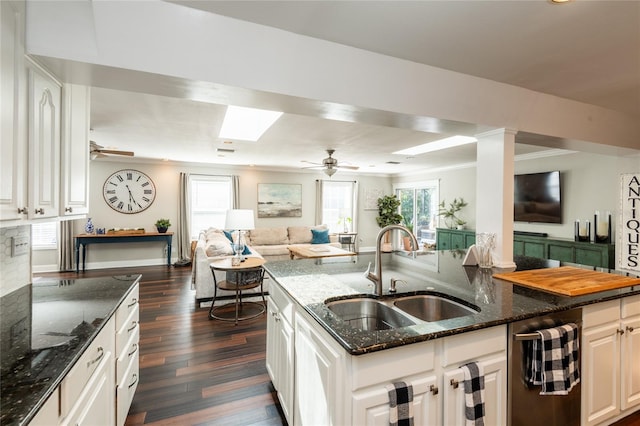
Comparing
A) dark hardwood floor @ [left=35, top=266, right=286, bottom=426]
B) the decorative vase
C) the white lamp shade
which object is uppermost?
the white lamp shade

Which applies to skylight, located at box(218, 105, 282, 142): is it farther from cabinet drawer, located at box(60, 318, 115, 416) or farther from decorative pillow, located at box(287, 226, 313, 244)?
decorative pillow, located at box(287, 226, 313, 244)

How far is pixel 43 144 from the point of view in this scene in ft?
4.61

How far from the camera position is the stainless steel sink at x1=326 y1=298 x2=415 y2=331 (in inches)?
64.1

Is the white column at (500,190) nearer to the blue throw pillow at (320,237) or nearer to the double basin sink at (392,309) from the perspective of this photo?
the double basin sink at (392,309)

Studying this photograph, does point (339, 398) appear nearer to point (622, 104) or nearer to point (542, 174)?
point (622, 104)

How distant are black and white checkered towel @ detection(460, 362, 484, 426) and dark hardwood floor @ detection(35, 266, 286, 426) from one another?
1224mm

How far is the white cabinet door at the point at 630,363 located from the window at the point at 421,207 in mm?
5892

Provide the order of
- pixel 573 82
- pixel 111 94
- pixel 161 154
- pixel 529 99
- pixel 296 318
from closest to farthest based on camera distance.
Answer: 1. pixel 296 318
2. pixel 573 82
3. pixel 529 99
4. pixel 111 94
5. pixel 161 154

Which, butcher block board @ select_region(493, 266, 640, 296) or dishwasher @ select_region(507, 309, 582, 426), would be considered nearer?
dishwasher @ select_region(507, 309, 582, 426)

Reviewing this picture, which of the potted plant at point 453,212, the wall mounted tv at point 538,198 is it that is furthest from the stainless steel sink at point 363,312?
the potted plant at point 453,212

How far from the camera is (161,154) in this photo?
228 inches

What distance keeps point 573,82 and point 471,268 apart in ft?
5.46

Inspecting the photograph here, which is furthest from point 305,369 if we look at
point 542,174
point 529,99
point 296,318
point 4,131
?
point 542,174

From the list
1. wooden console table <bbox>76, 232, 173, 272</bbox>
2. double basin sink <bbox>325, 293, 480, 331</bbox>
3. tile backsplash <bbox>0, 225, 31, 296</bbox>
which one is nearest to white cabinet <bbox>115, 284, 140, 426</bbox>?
tile backsplash <bbox>0, 225, 31, 296</bbox>
